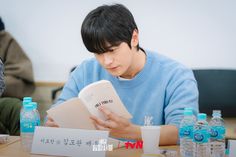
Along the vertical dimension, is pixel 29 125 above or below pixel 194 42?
below

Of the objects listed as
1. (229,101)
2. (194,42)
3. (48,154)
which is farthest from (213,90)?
(48,154)

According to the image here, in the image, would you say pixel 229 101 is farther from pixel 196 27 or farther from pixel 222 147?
pixel 222 147

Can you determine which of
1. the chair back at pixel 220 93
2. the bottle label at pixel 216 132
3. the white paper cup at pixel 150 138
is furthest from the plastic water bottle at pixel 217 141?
the chair back at pixel 220 93

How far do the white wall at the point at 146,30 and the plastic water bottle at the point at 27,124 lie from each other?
197 cm

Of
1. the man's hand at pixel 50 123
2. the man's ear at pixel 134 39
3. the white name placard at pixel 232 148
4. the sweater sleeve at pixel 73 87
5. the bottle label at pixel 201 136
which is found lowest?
the white name placard at pixel 232 148

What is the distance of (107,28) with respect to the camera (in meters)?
1.53

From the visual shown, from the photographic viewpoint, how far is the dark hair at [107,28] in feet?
5.01

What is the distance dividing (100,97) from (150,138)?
24 centimetres

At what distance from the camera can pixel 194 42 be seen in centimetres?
324

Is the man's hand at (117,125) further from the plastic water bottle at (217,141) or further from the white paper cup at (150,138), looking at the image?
the plastic water bottle at (217,141)

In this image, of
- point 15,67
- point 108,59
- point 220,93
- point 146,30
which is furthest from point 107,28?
point 15,67

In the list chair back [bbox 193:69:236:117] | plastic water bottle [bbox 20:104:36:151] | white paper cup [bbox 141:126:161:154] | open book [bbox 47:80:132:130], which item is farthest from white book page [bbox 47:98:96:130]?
chair back [bbox 193:69:236:117]

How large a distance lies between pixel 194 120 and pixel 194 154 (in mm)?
130

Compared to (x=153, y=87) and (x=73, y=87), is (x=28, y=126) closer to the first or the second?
(x=73, y=87)
